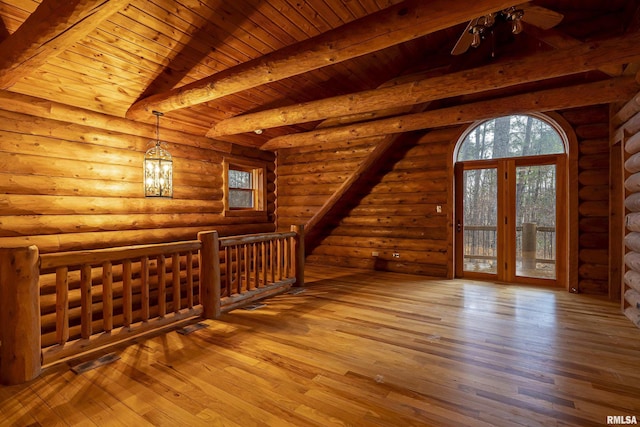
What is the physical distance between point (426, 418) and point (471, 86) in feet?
10.4

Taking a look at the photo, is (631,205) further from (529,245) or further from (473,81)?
(473,81)

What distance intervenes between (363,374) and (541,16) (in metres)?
3.55

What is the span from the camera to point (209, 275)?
359 cm

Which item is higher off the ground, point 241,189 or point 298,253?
point 241,189

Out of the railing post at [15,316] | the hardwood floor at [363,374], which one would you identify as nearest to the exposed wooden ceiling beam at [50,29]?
the railing post at [15,316]

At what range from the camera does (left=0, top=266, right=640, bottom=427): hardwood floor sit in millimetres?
1870

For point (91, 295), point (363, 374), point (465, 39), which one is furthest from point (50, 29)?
point (465, 39)

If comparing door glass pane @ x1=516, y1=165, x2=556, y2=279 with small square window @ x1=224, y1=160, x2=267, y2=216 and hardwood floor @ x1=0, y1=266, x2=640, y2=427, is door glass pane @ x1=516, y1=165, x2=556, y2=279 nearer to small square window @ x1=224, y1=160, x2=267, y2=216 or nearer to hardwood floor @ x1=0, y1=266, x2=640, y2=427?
hardwood floor @ x1=0, y1=266, x2=640, y2=427

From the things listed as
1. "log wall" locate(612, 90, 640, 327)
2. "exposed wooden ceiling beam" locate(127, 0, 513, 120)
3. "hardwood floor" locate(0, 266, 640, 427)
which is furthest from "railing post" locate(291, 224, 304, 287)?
"log wall" locate(612, 90, 640, 327)

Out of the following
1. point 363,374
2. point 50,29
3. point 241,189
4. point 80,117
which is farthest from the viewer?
point 241,189

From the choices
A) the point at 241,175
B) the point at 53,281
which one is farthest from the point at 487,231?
the point at 53,281

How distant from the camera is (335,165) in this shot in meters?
6.22

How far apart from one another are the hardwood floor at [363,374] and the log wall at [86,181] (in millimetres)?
2118

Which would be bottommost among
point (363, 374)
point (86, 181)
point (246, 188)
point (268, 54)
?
point (363, 374)
